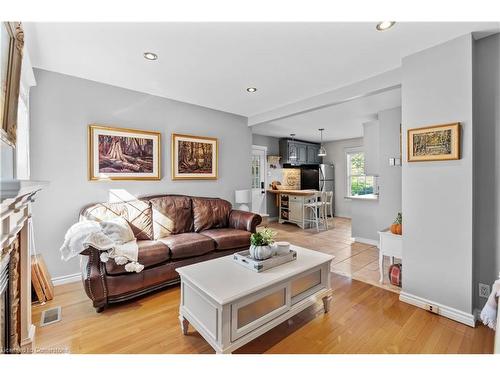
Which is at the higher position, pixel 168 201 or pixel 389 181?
pixel 389 181

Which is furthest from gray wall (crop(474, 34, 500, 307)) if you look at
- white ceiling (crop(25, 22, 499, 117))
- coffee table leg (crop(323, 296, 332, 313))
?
coffee table leg (crop(323, 296, 332, 313))

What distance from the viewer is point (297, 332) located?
1876 millimetres

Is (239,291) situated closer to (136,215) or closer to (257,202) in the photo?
(136,215)

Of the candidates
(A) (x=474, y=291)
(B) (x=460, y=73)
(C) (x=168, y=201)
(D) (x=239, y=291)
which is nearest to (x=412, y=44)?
(B) (x=460, y=73)

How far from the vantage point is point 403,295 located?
2.36 m

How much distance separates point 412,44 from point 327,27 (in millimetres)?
888

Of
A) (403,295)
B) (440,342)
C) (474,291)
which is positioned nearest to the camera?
(440,342)

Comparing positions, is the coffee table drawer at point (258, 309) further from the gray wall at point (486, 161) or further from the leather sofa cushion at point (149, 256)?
the gray wall at point (486, 161)

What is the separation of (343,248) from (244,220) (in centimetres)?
197

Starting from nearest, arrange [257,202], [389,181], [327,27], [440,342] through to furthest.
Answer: [440,342] → [327,27] → [389,181] → [257,202]

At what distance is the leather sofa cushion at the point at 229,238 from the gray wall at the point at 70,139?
1084 millimetres

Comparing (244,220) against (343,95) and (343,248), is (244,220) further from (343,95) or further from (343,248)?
(343,95)

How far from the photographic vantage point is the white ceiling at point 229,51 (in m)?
1.89

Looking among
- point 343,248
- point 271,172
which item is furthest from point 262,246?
point 271,172
